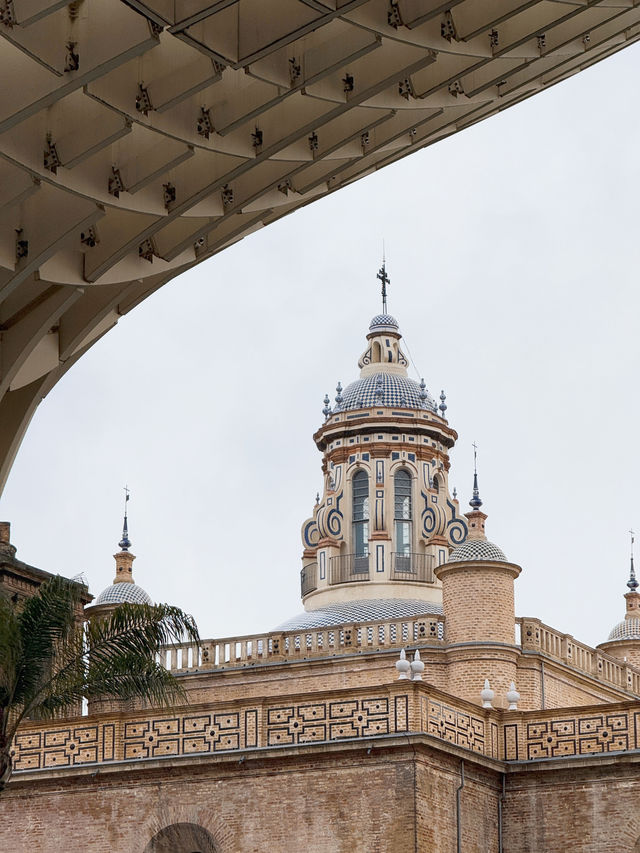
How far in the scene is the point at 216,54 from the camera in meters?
17.7

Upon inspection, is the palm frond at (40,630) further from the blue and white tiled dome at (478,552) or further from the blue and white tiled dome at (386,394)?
the blue and white tiled dome at (386,394)

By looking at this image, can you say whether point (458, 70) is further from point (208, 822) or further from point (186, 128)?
point (208, 822)

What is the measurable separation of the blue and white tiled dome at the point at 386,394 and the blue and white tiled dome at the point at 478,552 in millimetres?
12680

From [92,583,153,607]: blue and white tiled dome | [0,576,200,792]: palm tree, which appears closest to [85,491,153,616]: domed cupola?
[92,583,153,607]: blue and white tiled dome

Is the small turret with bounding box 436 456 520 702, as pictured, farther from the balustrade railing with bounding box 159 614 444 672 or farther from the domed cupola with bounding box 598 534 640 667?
the domed cupola with bounding box 598 534 640 667

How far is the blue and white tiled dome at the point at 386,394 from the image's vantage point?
59938 millimetres

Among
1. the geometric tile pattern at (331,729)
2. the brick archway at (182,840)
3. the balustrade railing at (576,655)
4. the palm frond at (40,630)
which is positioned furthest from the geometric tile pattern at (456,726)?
the balustrade railing at (576,655)

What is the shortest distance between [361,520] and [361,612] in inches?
195

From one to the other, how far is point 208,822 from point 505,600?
13702 mm

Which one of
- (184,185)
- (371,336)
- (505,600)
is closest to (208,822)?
(505,600)

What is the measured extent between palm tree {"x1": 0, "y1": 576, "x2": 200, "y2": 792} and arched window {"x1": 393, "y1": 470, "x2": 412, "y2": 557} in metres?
31.2

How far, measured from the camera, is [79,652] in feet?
90.4

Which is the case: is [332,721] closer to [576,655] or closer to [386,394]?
[576,655]

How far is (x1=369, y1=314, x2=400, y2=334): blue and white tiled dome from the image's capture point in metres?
62.2
